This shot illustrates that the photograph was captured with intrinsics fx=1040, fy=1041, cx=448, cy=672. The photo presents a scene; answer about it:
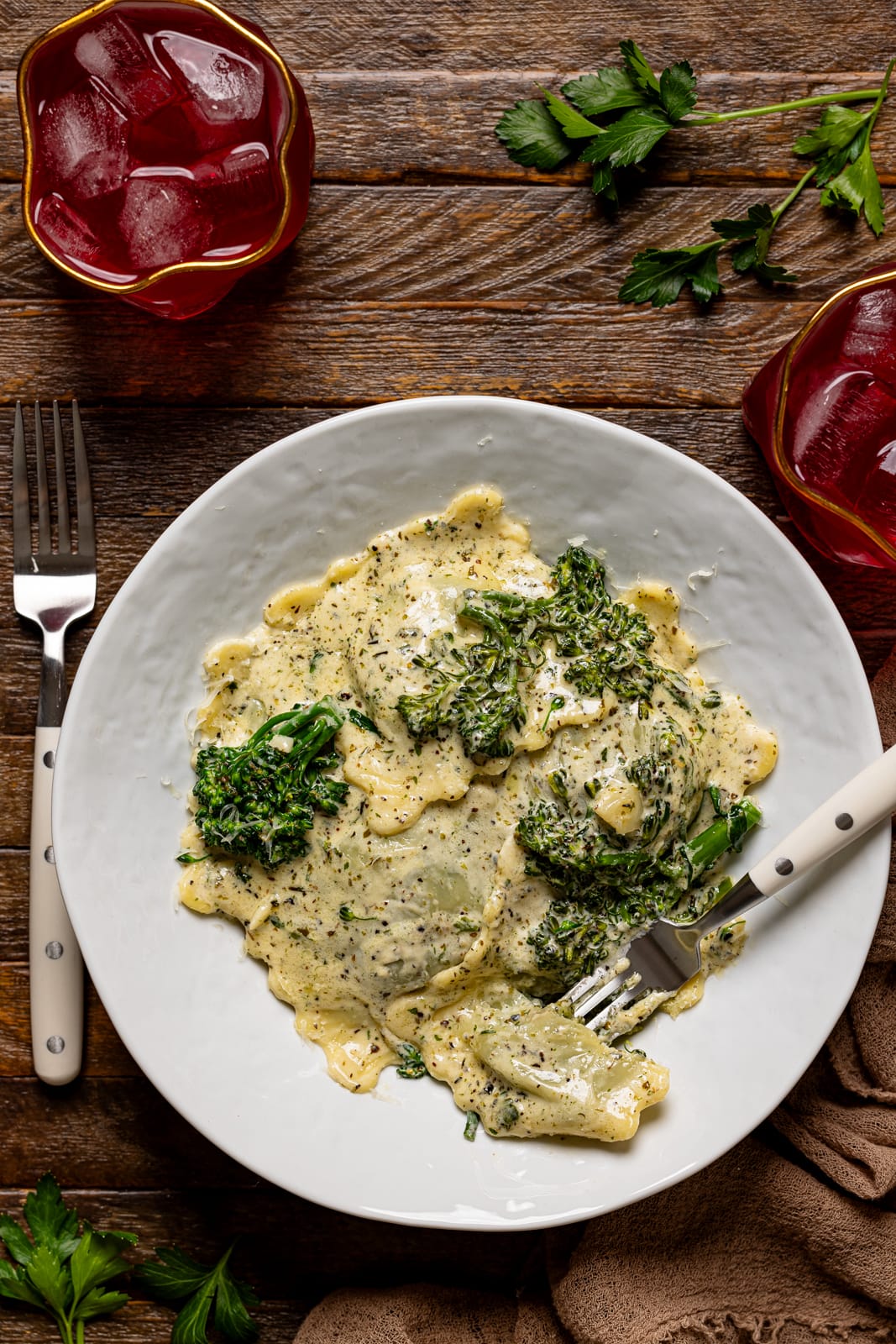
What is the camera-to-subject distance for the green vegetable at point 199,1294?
9.93 ft

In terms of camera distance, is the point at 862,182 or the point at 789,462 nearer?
the point at 789,462

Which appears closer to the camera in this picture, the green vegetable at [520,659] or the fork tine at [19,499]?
the green vegetable at [520,659]

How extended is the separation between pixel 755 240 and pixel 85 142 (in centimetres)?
185

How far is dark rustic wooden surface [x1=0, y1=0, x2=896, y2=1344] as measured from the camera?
2.95 meters

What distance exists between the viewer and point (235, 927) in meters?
2.90

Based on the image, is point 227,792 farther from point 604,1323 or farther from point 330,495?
point 604,1323

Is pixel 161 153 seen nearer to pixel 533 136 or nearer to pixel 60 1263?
pixel 533 136

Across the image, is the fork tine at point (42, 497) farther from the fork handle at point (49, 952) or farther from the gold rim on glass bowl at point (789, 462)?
the gold rim on glass bowl at point (789, 462)

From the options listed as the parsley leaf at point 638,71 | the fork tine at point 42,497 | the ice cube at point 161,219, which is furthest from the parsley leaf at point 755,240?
the fork tine at point 42,497

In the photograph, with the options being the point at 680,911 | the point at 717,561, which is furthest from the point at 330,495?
the point at 680,911

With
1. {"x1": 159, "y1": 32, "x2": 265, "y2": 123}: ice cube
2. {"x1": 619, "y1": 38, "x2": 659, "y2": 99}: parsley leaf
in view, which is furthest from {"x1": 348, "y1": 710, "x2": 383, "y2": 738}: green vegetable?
{"x1": 619, "y1": 38, "x2": 659, "y2": 99}: parsley leaf

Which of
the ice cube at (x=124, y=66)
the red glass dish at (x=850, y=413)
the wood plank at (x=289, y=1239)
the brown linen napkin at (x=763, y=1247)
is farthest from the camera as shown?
the wood plank at (x=289, y=1239)

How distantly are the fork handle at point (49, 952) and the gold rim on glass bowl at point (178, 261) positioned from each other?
125 cm

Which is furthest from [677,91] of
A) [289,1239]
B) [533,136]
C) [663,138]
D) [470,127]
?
[289,1239]
